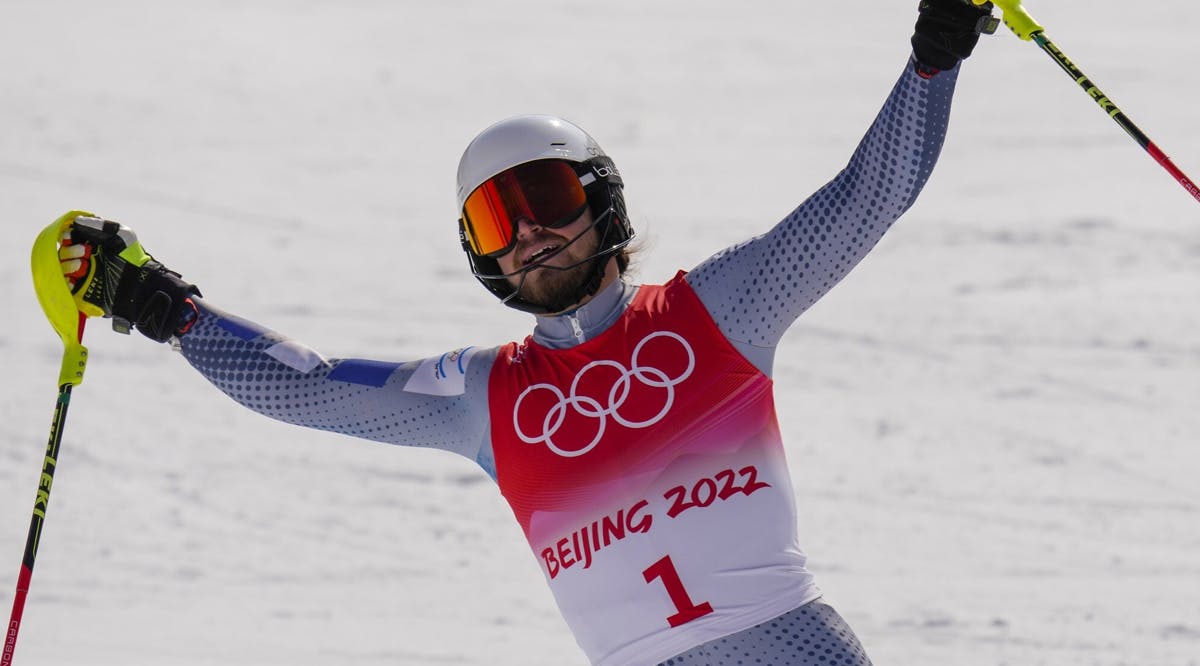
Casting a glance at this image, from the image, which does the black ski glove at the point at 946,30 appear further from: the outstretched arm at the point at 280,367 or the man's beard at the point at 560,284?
the outstretched arm at the point at 280,367

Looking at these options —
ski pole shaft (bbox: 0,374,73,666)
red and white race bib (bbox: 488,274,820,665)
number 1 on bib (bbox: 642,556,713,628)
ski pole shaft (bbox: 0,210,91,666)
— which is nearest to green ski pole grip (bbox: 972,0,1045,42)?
red and white race bib (bbox: 488,274,820,665)

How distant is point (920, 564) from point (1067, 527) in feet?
2.30

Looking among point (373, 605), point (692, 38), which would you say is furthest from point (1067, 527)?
point (692, 38)

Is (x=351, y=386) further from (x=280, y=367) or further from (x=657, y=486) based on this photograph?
(x=657, y=486)

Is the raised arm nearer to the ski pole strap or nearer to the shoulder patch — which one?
the shoulder patch

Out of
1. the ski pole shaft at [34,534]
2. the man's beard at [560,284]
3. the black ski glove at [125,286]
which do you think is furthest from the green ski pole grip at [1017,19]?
the ski pole shaft at [34,534]

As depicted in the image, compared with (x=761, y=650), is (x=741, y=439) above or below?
above

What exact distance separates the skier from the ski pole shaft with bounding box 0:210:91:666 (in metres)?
0.67

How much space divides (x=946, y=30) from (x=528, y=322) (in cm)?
560

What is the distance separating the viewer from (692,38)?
14352 mm

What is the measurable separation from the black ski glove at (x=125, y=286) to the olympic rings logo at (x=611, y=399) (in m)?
0.95

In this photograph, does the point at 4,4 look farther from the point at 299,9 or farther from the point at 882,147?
the point at 882,147

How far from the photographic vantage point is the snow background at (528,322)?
553 centimetres

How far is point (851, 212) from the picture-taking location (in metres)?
2.90
